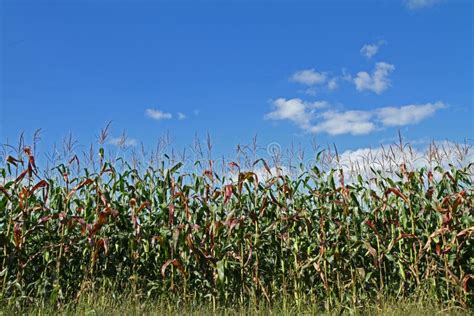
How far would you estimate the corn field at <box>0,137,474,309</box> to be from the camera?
17.5 feet

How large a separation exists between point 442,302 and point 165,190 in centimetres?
347

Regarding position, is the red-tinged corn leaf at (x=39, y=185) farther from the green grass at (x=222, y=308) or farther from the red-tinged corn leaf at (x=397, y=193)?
the red-tinged corn leaf at (x=397, y=193)

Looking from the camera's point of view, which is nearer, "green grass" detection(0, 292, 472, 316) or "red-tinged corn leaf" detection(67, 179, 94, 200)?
"green grass" detection(0, 292, 472, 316)

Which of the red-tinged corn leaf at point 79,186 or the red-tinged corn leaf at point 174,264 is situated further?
the red-tinged corn leaf at point 79,186

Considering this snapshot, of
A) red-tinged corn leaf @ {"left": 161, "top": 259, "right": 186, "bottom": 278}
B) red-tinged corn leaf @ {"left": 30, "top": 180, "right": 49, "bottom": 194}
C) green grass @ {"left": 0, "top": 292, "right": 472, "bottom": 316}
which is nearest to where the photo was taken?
green grass @ {"left": 0, "top": 292, "right": 472, "bottom": 316}

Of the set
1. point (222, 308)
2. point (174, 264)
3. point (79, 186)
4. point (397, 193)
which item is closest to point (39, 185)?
point (79, 186)

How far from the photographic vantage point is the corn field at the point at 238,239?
5324mm

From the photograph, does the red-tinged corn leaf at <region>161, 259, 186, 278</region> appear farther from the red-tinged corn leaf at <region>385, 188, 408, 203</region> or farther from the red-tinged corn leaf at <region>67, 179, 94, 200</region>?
the red-tinged corn leaf at <region>385, 188, 408, 203</region>

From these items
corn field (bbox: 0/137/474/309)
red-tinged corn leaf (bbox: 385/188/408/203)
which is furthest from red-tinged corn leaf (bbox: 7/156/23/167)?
red-tinged corn leaf (bbox: 385/188/408/203)

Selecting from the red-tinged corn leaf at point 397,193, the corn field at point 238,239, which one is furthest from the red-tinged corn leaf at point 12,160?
the red-tinged corn leaf at point 397,193

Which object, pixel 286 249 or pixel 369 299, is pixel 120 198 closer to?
pixel 286 249

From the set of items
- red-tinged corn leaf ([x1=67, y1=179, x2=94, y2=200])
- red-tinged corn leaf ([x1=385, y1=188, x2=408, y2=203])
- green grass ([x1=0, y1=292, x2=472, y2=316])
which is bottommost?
green grass ([x1=0, y1=292, x2=472, y2=316])

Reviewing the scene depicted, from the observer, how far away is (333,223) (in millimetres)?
5699

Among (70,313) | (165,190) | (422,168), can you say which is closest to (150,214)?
(165,190)
